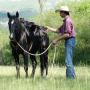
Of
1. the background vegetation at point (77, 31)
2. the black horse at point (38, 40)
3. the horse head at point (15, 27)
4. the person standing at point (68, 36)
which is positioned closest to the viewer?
the person standing at point (68, 36)

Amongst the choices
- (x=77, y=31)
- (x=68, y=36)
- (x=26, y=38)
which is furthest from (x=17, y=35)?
(x=77, y=31)

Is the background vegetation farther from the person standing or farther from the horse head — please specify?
the person standing

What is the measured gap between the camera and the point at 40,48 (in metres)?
16.6

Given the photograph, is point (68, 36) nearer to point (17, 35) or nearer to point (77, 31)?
point (17, 35)

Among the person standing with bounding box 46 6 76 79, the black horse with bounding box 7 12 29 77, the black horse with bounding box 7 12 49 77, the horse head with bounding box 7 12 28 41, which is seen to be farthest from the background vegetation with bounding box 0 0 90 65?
the person standing with bounding box 46 6 76 79

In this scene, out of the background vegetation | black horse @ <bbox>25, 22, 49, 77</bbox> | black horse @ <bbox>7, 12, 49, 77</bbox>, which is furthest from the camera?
the background vegetation

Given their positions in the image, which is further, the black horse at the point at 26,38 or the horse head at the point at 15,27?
the black horse at the point at 26,38

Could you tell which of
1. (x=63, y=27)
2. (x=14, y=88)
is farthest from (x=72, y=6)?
(x=14, y=88)

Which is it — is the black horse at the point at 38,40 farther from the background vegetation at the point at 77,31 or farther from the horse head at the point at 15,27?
the background vegetation at the point at 77,31

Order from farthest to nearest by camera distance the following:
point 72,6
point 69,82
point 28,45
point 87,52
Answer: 1. point 72,6
2. point 87,52
3. point 28,45
4. point 69,82

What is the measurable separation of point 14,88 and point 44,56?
6.22 metres

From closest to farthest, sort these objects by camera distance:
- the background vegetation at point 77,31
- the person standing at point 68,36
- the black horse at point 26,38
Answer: the person standing at point 68,36 < the black horse at point 26,38 < the background vegetation at point 77,31

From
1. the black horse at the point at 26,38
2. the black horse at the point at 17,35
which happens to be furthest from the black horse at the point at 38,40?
the black horse at the point at 17,35

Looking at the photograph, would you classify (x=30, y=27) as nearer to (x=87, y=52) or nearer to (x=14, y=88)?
(x=14, y=88)
